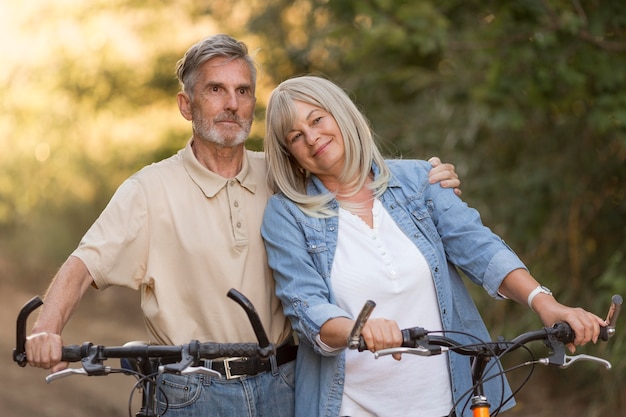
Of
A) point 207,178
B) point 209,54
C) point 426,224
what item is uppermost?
point 209,54

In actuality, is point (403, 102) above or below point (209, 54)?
above

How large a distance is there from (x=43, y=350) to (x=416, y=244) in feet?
4.17

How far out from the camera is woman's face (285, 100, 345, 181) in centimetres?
354

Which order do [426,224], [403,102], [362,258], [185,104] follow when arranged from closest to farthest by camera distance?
[362,258], [426,224], [185,104], [403,102]

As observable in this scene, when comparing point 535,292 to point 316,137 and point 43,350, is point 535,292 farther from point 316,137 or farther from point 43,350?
point 43,350

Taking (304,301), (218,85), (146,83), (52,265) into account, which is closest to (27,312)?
(304,301)

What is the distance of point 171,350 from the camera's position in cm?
298

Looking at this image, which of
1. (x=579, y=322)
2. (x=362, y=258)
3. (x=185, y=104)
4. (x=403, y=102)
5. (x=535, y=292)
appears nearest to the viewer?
(x=579, y=322)

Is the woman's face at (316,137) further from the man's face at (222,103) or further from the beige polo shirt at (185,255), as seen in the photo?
the beige polo shirt at (185,255)

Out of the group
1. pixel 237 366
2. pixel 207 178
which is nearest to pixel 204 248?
pixel 207 178

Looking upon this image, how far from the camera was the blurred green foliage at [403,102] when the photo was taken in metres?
5.73

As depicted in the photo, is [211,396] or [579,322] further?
[211,396]

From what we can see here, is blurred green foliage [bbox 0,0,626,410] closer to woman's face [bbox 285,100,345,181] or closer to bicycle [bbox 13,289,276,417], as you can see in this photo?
woman's face [bbox 285,100,345,181]

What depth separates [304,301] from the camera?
3297 mm
